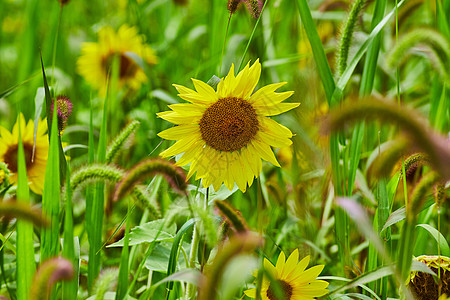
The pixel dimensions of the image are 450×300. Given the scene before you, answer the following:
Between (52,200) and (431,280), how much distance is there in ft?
2.58

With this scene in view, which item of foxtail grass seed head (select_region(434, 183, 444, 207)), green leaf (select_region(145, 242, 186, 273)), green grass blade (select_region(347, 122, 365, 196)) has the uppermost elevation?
green grass blade (select_region(347, 122, 365, 196))

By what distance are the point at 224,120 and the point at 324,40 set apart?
1.87 m

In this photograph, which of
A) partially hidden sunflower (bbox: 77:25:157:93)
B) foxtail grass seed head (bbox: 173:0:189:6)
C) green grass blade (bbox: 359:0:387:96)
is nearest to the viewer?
green grass blade (bbox: 359:0:387:96)

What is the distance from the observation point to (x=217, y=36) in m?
2.30

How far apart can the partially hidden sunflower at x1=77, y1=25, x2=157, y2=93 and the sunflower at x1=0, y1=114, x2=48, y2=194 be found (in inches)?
44.9

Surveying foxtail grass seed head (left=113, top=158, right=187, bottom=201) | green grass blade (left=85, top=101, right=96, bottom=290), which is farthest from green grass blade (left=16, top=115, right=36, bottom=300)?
foxtail grass seed head (left=113, top=158, right=187, bottom=201)

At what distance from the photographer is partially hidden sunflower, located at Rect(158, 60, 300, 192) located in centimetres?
130

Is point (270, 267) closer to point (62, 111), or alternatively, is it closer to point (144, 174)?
point (144, 174)

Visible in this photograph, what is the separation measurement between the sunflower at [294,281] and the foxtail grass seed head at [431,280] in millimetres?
214

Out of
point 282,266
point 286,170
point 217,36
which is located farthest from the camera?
point 217,36

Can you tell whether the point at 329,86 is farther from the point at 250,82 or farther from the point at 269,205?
the point at 269,205

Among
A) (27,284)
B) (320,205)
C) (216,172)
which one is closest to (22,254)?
(27,284)

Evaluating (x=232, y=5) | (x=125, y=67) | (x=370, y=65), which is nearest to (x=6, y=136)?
(x=232, y=5)

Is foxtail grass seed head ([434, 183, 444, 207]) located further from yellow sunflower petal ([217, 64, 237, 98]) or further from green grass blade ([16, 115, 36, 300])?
green grass blade ([16, 115, 36, 300])
